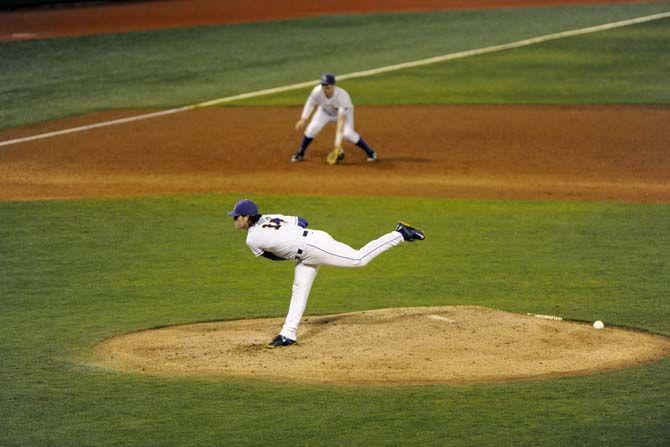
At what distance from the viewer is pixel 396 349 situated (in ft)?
39.9

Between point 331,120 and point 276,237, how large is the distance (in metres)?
10.7

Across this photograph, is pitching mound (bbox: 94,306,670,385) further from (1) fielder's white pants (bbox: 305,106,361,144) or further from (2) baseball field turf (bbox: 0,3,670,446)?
(1) fielder's white pants (bbox: 305,106,361,144)

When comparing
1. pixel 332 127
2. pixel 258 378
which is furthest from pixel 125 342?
pixel 332 127

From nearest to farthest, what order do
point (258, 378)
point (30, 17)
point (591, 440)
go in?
point (591, 440)
point (258, 378)
point (30, 17)

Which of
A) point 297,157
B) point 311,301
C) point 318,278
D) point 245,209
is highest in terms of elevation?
point 245,209

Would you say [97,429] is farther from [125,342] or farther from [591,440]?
[591,440]

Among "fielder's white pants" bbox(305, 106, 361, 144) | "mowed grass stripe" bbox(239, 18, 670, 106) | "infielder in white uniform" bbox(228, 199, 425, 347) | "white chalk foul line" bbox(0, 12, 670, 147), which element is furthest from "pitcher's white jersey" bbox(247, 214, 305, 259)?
"mowed grass stripe" bbox(239, 18, 670, 106)

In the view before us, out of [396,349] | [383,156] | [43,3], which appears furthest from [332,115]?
[43,3]

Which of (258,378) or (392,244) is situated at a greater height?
(392,244)

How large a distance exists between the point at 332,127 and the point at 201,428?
1659 cm

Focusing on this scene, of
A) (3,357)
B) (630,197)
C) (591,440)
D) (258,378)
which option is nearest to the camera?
(591,440)

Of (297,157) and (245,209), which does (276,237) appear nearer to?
(245,209)

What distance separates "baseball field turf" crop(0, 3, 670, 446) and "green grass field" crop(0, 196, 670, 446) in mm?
33

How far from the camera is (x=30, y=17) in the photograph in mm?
37938
